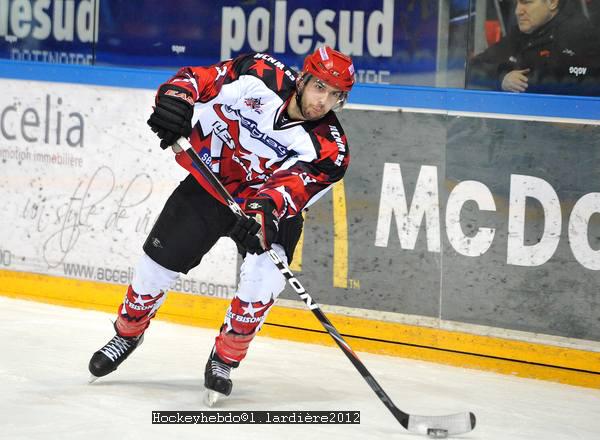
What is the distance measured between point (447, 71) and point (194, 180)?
4.58ft

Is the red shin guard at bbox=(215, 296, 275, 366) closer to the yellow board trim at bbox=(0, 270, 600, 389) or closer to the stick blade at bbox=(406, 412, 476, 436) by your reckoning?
the stick blade at bbox=(406, 412, 476, 436)

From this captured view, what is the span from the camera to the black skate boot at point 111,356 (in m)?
3.67

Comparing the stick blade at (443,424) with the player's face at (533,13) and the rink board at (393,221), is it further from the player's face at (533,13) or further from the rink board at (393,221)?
the player's face at (533,13)

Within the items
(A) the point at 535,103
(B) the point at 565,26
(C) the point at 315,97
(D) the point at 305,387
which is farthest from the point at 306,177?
(B) the point at 565,26

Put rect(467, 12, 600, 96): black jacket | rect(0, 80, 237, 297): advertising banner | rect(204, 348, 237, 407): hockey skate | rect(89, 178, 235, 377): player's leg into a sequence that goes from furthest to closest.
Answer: rect(0, 80, 237, 297): advertising banner, rect(467, 12, 600, 96): black jacket, rect(89, 178, 235, 377): player's leg, rect(204, 348, 237, 407): hockey skate

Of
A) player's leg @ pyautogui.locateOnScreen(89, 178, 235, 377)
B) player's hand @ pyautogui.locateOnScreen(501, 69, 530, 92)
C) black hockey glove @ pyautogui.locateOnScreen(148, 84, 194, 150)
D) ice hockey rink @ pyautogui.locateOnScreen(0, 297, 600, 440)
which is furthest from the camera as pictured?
player's hand @ pyautogui.locateOnScreen(501, 69, 530, 92)

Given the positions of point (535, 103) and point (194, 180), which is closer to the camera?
point (194, 180)

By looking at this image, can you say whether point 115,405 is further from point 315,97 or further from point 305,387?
point 315,97

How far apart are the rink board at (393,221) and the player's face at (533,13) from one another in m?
0.34

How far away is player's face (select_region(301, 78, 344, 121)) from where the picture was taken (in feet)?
11.1

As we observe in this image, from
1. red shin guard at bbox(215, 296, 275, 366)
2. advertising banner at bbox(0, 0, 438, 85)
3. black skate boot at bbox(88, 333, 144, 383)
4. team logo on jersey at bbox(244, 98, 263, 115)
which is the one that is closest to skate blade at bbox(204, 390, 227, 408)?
red shin guard at bbox(215, 296, 275, 366)

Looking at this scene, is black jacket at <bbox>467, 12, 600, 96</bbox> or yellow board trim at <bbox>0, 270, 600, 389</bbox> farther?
black jacket at <bbox>467, 12, 600, 96</bbox>

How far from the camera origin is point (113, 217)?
4902 millimetres

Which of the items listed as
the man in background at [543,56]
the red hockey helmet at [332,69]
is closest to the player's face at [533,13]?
the man in background at [543,56]
